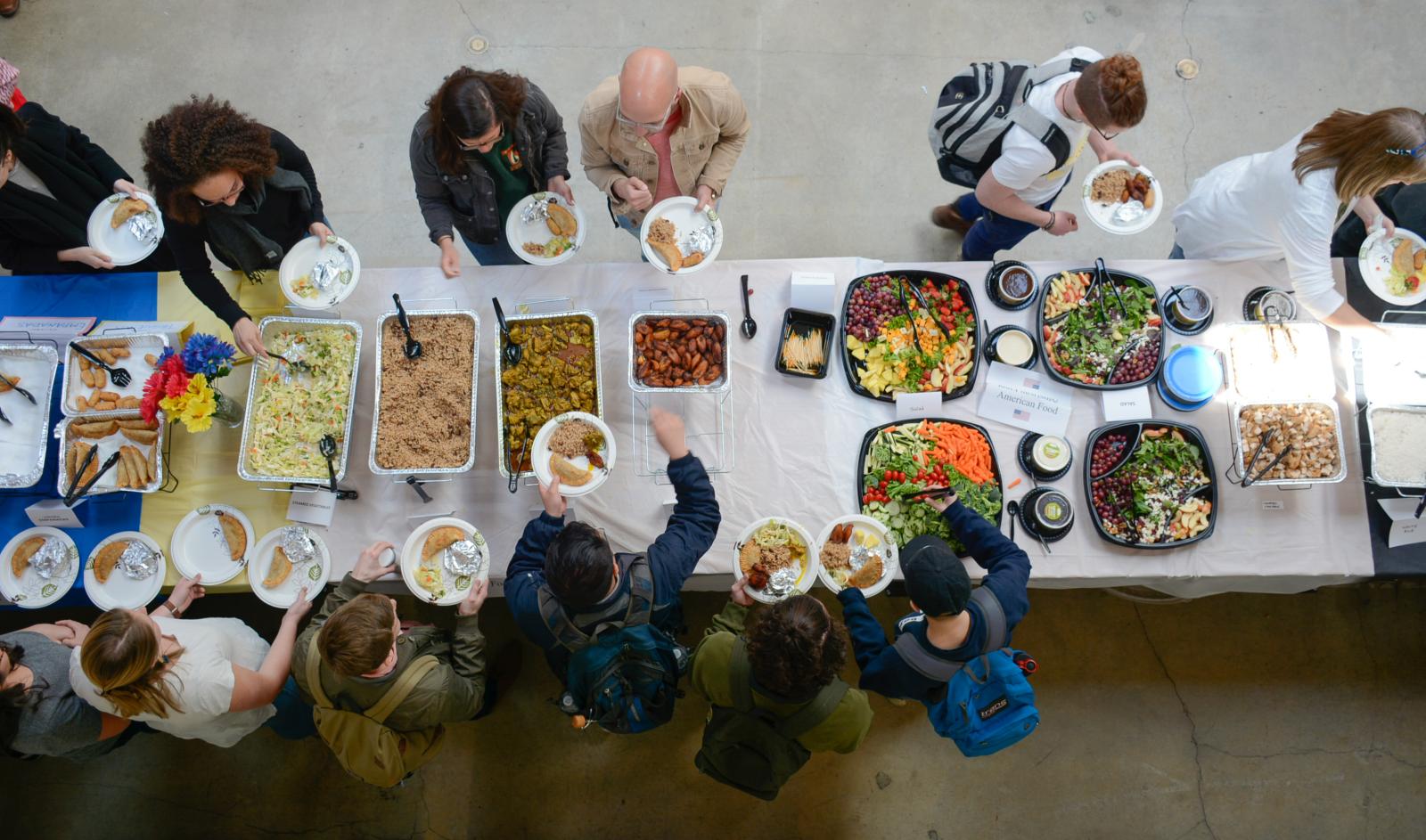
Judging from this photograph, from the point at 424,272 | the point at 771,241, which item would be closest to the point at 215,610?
the point at 424,272

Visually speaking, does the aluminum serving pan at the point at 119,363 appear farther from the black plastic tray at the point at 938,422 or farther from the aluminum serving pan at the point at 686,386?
the black plastic tray at the point at 938,422

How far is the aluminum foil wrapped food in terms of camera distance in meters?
2.81

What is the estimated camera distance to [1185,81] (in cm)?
470

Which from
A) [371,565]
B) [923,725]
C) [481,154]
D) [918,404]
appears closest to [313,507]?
[371,565]

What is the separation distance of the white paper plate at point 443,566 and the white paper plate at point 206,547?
0.59 meters

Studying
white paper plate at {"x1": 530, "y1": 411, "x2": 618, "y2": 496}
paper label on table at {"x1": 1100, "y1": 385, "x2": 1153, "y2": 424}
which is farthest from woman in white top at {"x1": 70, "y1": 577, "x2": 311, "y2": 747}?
paper label on table at {"x1": 1100, "y1": 385, "x2": 1153, "y2": 424}

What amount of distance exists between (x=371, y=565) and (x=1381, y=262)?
3953 mm

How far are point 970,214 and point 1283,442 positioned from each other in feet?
6.37

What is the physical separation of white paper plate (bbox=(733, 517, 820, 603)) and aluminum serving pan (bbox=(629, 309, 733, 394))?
20.0 inches

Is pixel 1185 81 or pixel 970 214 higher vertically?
pixel 1185 81

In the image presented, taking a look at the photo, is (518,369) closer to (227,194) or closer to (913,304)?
(227,194)

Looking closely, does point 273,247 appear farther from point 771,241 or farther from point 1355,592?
point 1355,592

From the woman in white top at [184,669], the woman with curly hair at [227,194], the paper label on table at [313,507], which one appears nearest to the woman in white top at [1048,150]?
the woman with curly hair at [227,194]

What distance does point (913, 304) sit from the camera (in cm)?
311
